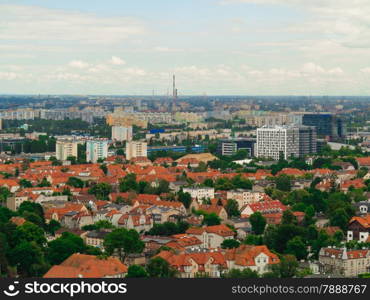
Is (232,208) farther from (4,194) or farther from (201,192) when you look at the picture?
(4,194)

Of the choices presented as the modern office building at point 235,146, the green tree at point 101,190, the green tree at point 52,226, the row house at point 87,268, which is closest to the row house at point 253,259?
the row house at point 87,268

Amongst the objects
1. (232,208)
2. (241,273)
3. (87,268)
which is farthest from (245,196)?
(87,268)

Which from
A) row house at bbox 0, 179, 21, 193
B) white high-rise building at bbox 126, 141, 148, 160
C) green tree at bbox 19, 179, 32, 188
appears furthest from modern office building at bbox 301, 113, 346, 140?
row house at bbox 0, 179, 21, 193

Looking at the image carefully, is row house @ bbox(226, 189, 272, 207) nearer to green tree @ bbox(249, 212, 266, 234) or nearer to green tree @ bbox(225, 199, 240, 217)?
green tree @ bbox(225, 199, 240, 217)

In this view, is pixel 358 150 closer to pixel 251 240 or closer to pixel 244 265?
pixel 251 240

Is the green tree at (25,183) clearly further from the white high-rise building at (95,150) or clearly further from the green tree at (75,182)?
the white high-rise building at (95,150)

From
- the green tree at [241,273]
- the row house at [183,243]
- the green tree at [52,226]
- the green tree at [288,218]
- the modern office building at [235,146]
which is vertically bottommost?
the modern office building at [235,146]

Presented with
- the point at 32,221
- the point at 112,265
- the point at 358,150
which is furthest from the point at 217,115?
the point at 112,265
